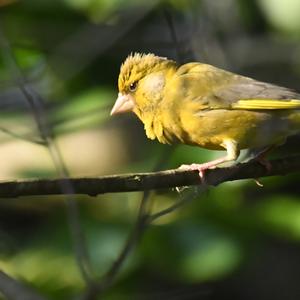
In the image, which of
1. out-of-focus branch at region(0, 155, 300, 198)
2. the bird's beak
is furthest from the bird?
out-of-focus branch at region(0, 155, 300, 198)

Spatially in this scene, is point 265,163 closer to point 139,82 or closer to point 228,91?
point 228,91

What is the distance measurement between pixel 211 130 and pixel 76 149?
8.90 feet

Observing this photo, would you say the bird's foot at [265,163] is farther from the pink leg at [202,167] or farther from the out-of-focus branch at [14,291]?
the out-of-focus branch at [14,291]

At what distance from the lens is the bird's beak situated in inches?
205

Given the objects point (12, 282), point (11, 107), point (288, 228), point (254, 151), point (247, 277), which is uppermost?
point (12, 282)

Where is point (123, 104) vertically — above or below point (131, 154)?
above

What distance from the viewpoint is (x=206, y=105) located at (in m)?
5.12

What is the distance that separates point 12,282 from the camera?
3.01 m

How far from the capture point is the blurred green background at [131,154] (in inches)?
205

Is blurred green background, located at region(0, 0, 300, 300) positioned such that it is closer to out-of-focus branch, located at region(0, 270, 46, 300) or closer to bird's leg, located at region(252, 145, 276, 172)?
bird's leg, located at region(252, 145, 276, 172)

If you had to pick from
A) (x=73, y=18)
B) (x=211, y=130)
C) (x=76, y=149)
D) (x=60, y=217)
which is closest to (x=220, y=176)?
(x=211, y=130)

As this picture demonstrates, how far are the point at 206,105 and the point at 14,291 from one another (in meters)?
2.38

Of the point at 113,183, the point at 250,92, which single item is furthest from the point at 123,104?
the point at 113,183

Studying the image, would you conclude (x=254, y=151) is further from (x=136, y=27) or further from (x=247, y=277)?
(x=247, y=277)
